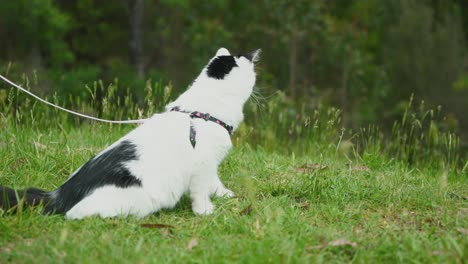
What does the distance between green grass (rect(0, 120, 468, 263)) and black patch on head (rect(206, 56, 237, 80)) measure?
99 cm

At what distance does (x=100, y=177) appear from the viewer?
3.73 m

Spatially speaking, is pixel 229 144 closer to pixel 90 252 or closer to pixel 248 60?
pixel 248 60

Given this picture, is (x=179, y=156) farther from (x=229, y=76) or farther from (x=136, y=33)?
(x=136, y=33)

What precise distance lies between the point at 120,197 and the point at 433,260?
200 centimetres

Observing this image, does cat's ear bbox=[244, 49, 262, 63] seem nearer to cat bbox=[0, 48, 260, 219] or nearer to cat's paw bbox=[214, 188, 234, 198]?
cat bbox=[0, 48, 260, 219]

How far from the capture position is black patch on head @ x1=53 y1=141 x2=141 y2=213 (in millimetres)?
3730

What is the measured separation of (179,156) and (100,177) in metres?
0.57

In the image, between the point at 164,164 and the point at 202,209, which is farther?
the point at 202,209

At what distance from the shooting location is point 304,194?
4.54m

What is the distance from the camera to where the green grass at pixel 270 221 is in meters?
3.24

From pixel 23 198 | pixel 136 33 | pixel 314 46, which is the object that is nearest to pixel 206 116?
pixel 23 198

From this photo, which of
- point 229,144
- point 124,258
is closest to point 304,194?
point 229,144

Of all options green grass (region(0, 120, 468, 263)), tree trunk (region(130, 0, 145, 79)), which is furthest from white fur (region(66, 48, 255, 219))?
tree trunk (region(130, 0, 145, 79))

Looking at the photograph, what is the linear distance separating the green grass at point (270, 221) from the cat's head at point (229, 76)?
835 mm
